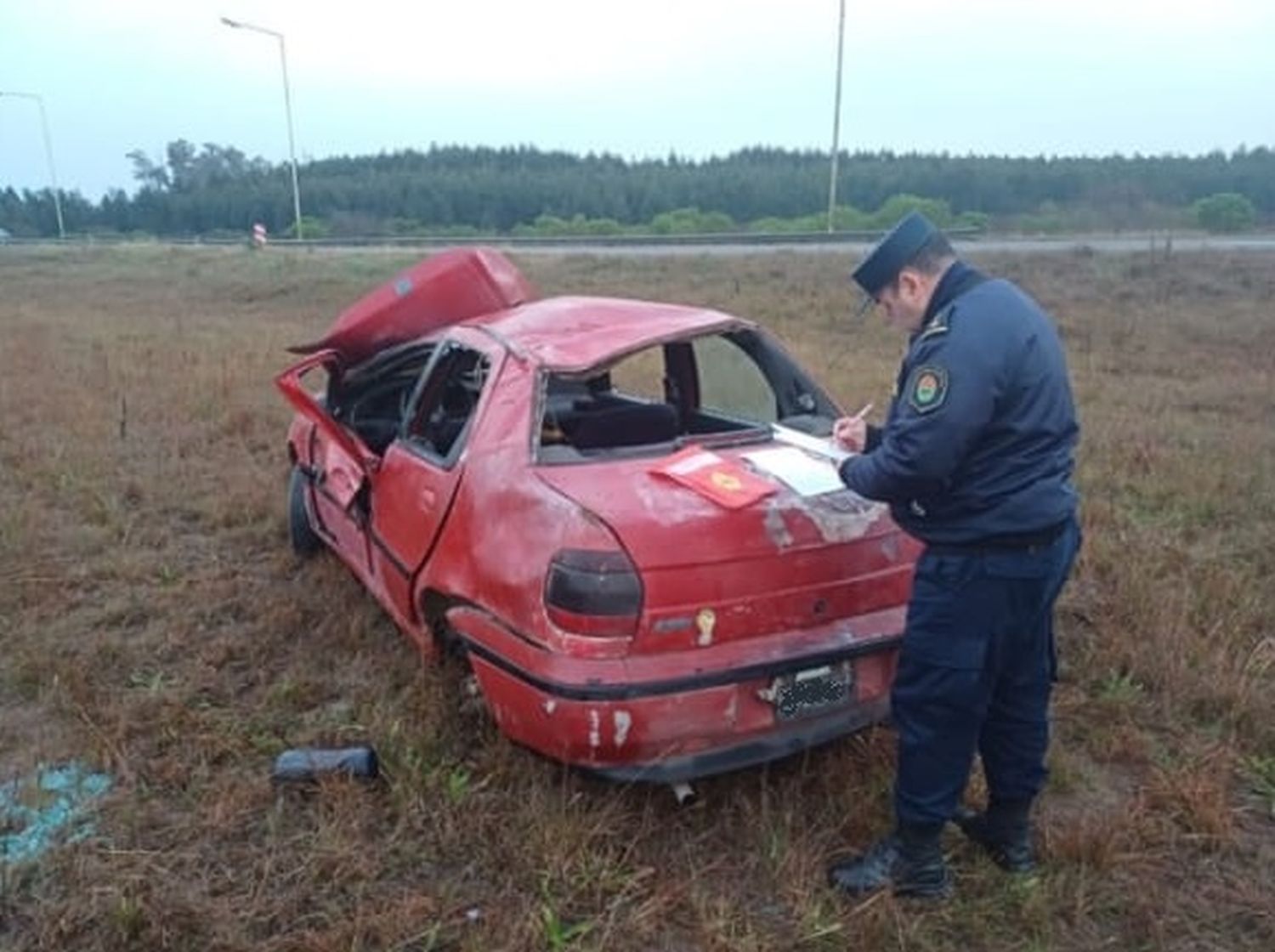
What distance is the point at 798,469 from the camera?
10.1 ft

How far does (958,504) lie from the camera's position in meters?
2.48

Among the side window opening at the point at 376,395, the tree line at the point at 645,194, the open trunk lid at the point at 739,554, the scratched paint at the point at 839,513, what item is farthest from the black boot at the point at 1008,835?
the tree line at the point at 645,194

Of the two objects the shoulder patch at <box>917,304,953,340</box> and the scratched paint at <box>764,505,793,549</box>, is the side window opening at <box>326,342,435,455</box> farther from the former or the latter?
the shoulder patch at <box>917,304,953,340</box>

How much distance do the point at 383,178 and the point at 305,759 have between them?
74.4 metres

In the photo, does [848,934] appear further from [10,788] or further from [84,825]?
[10,788]

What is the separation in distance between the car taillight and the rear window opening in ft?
1.75

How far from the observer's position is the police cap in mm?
2561

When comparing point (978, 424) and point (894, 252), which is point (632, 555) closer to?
point (978, 424)

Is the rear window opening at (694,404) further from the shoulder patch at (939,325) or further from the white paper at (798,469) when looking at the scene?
the shoulder patch at (939,325)

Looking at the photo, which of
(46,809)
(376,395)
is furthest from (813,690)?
(376,395)

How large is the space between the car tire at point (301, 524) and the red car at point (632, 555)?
129 cm

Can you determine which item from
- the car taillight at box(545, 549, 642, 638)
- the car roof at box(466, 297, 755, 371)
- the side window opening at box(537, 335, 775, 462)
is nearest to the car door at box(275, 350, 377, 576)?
the car roof at box(466, 297, 755, 371)

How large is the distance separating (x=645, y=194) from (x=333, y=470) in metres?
62.4

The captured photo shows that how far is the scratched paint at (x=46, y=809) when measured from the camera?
284 centimetres
